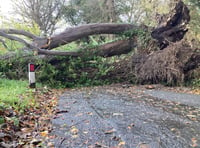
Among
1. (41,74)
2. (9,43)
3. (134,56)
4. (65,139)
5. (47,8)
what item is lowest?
(65,139)

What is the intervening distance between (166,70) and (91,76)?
2958 mm

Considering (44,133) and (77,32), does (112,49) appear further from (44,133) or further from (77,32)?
(44,133)

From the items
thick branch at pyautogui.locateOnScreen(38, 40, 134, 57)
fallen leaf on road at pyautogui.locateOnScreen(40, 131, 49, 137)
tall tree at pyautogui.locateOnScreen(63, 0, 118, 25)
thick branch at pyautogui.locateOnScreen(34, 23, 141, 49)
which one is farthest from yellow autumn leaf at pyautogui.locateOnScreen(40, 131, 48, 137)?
tall tree at pyautogui.locateOnScreen(63, 0, 118, 25)

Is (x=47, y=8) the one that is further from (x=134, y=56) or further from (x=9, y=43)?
(x=134, y=56)

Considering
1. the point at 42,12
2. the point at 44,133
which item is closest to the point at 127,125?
the point at 44,133

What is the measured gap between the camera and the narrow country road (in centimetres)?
243

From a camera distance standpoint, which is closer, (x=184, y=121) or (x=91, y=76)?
(x=184, y=121)

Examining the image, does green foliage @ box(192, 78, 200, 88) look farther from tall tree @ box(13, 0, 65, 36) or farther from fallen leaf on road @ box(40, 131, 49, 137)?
tall tree @ box(13, 0, 65, 36)

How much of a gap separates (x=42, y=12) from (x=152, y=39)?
1259 centimetres

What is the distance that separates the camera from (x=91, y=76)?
864cm

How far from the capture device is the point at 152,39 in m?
8.77

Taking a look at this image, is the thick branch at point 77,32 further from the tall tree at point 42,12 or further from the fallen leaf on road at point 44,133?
the tall tree at point 42,12

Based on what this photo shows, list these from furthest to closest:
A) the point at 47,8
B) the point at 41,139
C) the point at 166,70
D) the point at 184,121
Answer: the point at 47,8, the point at 166,70, the point at 184,121, the point at 41,139

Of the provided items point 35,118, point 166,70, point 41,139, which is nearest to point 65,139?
point 41,139
